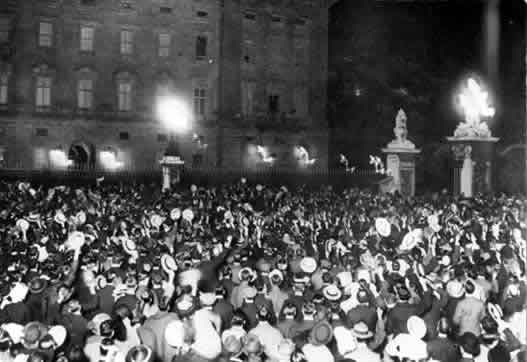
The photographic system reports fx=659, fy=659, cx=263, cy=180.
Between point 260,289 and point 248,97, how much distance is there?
Result: 1500 inches

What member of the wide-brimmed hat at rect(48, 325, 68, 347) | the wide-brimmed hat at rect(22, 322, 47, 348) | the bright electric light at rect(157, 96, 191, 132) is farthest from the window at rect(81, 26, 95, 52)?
the wide-brimmed hat at rect(22, 322, 47, 348)

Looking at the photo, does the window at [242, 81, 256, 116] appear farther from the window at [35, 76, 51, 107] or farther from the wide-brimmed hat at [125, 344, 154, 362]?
the wide-brimmed hat at [125, 344, 154, 362]

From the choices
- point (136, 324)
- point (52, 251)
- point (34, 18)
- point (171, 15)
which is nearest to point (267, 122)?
point (171, 15)

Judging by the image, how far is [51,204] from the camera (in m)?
22.9

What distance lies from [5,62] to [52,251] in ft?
109

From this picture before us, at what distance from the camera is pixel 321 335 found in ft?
27.3

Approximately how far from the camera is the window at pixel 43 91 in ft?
145

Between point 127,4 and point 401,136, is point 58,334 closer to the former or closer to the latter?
point 401,136

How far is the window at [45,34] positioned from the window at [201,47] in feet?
32.5

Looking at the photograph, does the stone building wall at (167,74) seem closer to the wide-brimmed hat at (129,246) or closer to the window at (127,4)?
the window at (127,4)

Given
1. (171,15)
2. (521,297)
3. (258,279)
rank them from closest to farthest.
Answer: (521,297) → (258,279) → (171,15)

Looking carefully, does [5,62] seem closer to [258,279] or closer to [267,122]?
[267,122]

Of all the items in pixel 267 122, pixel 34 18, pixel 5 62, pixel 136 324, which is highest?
pixel 34 18

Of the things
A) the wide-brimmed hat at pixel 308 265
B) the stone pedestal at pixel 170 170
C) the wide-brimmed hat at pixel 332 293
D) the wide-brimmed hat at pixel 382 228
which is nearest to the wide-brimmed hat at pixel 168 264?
the wide-brimmed hat at pixel 308 265
